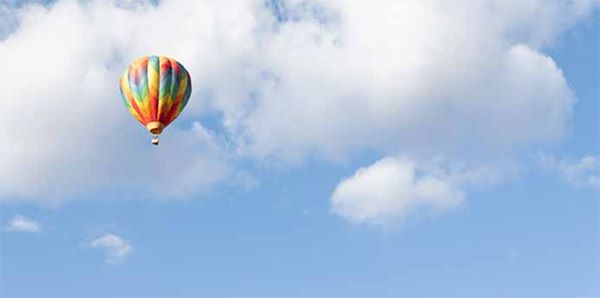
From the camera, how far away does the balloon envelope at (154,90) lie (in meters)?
113

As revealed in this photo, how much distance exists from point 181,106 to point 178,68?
4887 mm

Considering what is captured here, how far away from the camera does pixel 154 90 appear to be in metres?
112

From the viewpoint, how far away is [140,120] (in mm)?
114250

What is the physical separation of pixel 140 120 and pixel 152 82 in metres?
5.26

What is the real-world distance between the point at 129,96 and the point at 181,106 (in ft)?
21.7

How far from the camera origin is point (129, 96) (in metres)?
114

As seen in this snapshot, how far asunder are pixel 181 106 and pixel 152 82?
5568mm

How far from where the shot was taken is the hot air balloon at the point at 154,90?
369 ft

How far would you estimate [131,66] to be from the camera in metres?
114

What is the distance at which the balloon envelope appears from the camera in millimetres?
112562

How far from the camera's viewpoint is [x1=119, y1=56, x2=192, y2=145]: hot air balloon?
11256 cm

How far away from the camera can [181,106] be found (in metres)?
116

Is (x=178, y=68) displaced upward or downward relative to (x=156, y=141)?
upward

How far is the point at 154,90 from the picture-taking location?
112250 millimetres
